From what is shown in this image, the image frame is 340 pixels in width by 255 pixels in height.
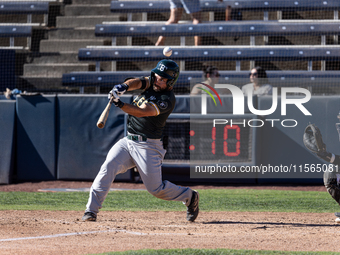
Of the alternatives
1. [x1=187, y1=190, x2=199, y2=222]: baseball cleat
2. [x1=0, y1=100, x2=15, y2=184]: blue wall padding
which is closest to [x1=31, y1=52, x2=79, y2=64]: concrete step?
[x1=0, y1=100, x2=15, y2=184]: blue wall padding

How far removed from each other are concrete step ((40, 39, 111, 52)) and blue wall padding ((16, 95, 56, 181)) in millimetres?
4567

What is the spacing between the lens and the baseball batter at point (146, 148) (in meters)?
4.91

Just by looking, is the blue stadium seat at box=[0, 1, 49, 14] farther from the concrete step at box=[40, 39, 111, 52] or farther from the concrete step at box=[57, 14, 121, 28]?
the concrete step at box=[40, 39, 111, 52]

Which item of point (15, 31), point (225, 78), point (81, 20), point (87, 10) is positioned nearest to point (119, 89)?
point (225, 78)

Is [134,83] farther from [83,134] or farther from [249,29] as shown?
[249,29]

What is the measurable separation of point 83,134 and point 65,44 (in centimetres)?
519

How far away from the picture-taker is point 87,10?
46.9 ft

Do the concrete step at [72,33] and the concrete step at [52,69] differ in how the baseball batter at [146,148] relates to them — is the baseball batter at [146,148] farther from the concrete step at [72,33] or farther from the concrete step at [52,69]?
the concrete step at [72,33]

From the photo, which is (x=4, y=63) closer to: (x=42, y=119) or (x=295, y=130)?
(x=42, y=119)

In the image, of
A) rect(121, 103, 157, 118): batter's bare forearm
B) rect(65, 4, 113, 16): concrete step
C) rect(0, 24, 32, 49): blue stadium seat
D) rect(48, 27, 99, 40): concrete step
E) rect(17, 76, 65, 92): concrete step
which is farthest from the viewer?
rect(65, 4, 113, 16): concrete step

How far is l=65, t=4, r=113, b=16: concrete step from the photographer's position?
14.2 metres

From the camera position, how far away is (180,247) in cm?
387

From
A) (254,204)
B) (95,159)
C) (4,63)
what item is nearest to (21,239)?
(254,204)

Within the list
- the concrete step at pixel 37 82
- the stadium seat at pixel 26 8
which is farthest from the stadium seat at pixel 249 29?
the stadium seat at pixel 26 8
